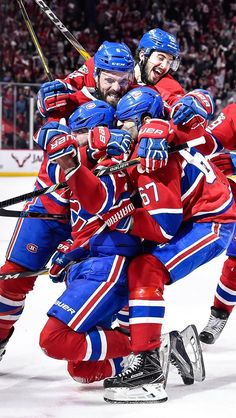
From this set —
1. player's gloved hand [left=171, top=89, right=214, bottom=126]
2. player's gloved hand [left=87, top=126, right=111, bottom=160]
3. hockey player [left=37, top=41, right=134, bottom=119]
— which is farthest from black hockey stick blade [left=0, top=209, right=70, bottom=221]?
player's gloved hand [left=171, top=89, right=214, bottom=126]

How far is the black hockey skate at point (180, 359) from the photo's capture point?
9.65 ft

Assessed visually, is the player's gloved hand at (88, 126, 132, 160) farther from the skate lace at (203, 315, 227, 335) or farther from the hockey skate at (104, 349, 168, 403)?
the skate lace at (203, 315, 227, 335)

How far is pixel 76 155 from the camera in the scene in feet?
8.52

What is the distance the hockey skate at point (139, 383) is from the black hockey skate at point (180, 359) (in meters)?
0.16

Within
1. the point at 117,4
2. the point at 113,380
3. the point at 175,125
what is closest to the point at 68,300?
the point at 113,380

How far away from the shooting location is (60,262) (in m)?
3.09

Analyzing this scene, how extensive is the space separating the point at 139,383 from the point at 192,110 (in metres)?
0.85

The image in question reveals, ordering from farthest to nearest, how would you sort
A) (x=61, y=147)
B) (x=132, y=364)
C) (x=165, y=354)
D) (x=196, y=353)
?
1. (x=196, y=353)
2. (x=165, y=354)
3. (x=132, y=364)
4. (x=61, y=147)

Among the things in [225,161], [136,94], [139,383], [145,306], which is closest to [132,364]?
[139,383]

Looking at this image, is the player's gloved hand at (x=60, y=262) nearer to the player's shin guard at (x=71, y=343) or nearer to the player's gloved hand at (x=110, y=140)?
the player's shin guard at (x=71, y=343)

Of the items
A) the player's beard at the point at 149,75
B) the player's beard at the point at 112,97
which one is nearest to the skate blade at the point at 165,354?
the player's beard at the point at 112,97

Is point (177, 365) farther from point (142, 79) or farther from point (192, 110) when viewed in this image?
point (142, 79)

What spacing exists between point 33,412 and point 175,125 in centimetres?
98

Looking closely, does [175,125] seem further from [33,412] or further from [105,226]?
[33,412]
